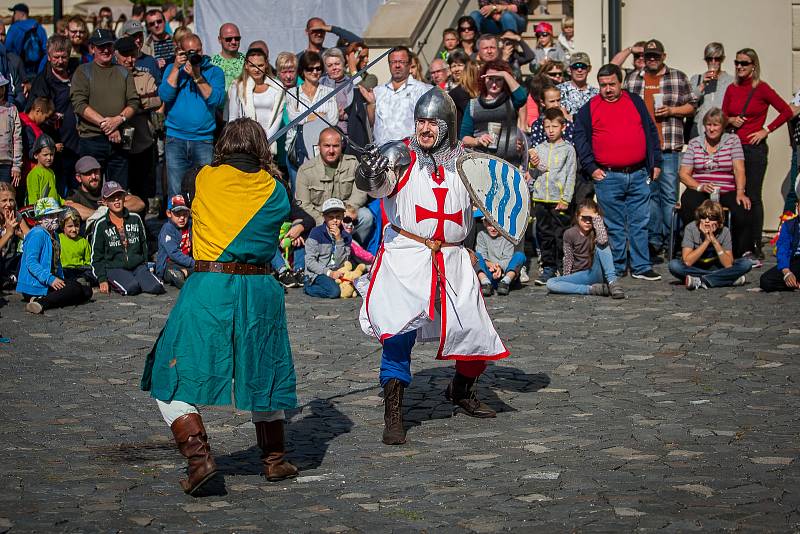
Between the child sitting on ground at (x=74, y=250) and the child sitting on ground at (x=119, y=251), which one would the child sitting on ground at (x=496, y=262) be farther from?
the child sitting on ground at (x=74, y=250)

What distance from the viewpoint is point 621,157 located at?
41.9 ft

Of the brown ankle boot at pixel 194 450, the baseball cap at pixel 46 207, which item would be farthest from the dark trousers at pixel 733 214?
the brown ankle boot at pixel 194 450

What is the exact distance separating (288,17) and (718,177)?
6772 millimetres

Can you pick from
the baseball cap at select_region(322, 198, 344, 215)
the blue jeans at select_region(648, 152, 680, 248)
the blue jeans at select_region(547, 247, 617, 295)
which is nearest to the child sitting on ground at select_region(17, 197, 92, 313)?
the baseball cap at select_region(322, 198, 344, 215)

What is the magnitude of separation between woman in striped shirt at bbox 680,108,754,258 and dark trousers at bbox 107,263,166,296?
520 centimetres

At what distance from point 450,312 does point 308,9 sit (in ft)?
35.3

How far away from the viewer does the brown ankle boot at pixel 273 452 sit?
6543mm

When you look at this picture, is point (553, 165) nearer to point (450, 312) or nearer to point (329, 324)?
point (329, 324)

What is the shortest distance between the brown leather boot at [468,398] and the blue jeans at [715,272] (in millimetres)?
4816

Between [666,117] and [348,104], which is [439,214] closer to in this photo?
[348,104]

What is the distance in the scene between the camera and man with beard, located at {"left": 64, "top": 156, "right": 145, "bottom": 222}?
1298cm

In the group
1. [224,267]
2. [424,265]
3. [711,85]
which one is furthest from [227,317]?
[711,85]

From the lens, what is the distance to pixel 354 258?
41.8 ft

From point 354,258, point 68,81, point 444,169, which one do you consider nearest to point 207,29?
point 68,81
